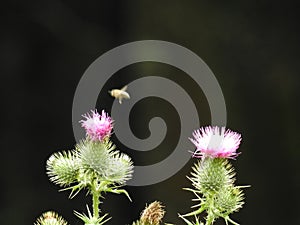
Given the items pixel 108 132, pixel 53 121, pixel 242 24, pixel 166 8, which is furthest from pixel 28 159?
pixel 108 132

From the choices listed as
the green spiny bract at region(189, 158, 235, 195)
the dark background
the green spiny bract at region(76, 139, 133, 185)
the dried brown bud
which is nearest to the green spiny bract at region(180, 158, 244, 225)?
the green spiny bract at region(189, 158, 235, 195)

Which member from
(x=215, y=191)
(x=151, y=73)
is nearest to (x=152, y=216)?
(x=215, y=191)

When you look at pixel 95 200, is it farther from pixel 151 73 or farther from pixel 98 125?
pixel 151 73

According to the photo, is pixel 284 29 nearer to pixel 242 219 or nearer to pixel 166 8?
pixel 166 8

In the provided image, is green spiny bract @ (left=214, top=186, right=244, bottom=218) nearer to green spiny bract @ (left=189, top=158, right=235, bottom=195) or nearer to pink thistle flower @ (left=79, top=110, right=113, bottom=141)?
green spiny bract @ (left=189, top=158, right=235, bottom=195)

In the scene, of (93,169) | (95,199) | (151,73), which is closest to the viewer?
(95,199)

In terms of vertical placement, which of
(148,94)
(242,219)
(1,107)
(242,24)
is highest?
(242,24)
